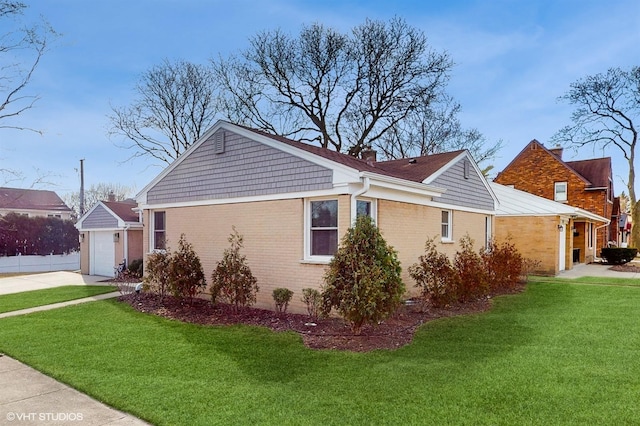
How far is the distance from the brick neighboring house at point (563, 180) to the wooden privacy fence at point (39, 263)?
31029 millimetres

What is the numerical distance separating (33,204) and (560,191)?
44.7 m

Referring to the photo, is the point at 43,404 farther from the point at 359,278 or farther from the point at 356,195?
the point at 356,195

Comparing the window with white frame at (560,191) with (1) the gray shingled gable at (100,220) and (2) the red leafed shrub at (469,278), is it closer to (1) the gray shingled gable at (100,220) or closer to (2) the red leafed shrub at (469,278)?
(2) the red leafed shrub at (469,278)

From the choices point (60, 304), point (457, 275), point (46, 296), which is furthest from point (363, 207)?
point (46, 296)

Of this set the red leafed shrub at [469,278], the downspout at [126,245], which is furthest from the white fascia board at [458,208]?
the downspout at [126,245]

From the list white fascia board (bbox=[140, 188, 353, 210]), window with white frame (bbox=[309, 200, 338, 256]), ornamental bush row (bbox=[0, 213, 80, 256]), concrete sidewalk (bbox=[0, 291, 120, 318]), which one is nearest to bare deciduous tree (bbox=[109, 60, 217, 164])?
ornamental bush row (bbox=[0, 213, 80, 256])

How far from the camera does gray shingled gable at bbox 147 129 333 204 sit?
32.8 ft

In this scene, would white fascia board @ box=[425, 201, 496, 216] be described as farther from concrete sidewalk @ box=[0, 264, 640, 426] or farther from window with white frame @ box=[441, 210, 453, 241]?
concrete sidewalk @ box=[0, 264, 640, 426]

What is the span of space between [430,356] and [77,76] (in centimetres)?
1559

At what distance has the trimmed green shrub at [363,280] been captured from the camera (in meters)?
7.32

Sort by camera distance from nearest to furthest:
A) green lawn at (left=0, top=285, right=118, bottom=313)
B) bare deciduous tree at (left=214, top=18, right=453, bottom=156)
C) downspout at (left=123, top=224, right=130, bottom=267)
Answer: green lawn at (left=0, top=285, right=118, bottom=313) → downspout at (left=123, top=224, right=130, bottom=267) → bare deciduous tree at (left=214, top=18, right=453, bottom=156)

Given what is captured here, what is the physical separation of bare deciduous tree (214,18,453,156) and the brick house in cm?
1396

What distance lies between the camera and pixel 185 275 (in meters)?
10.8
